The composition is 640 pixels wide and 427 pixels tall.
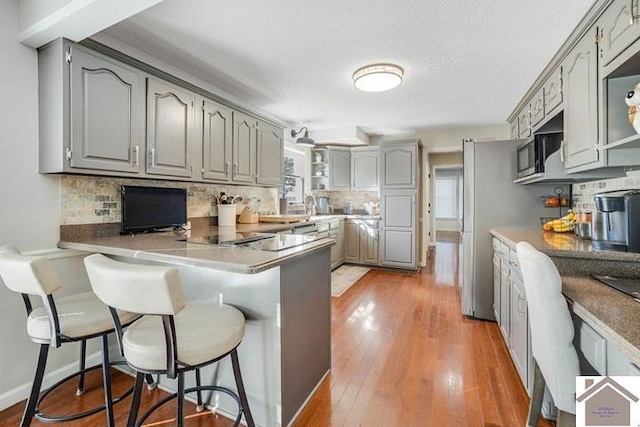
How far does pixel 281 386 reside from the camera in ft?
4.84

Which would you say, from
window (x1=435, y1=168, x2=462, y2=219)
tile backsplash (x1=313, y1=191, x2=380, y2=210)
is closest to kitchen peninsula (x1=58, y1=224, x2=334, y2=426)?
tile backsplash (x1=313, y1=191, x2=380, y2=210)

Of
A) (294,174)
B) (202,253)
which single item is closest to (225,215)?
(202,253)

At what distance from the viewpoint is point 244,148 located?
10.6ft

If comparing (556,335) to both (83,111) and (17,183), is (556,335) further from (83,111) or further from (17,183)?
(17,183)

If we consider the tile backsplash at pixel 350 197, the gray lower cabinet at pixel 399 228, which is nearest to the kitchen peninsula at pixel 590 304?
the gray lower cabinet at pixel 399 228

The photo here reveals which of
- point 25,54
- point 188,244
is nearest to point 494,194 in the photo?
point 188,244

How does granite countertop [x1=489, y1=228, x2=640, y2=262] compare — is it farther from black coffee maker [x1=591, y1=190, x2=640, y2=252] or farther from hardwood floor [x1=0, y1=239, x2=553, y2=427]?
hardwood floor [x1=0, y1=239, x2=553, y2=427]

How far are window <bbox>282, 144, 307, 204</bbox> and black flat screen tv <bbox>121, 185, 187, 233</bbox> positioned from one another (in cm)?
219

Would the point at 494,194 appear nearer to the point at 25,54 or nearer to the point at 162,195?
the point at 162,195

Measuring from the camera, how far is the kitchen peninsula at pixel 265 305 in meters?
1.44

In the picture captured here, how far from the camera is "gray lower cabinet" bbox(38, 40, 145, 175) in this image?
1.74 m

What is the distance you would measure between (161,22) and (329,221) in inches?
128

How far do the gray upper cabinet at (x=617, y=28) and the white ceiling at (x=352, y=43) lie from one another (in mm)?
261

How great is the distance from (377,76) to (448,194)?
9.02 meters
